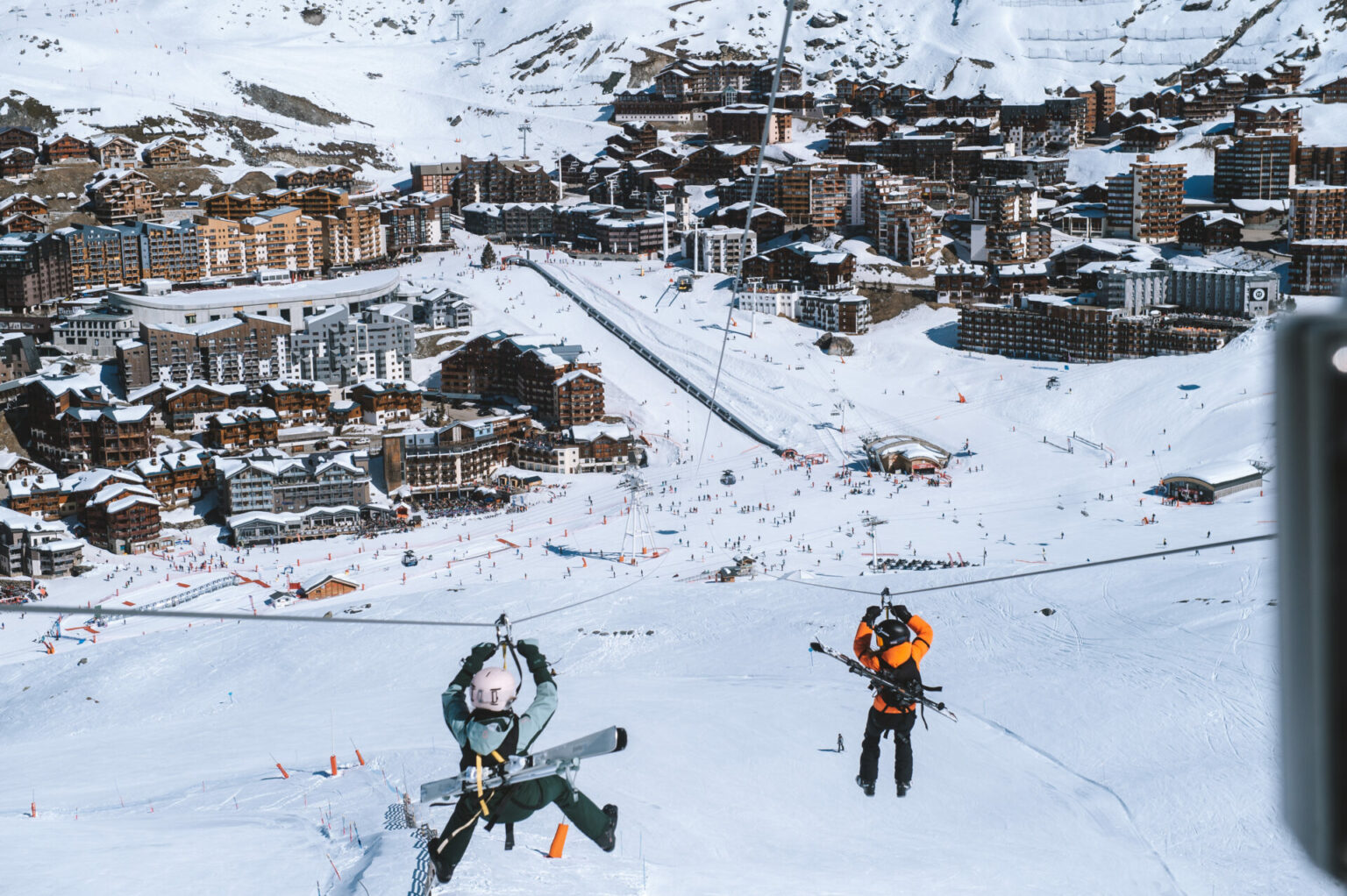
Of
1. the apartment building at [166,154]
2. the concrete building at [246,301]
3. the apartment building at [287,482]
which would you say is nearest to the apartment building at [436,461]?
the apartment building at [287,482]

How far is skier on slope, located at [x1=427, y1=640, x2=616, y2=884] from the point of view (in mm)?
3957

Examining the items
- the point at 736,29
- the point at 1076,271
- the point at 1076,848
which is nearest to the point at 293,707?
the point at 1076,848

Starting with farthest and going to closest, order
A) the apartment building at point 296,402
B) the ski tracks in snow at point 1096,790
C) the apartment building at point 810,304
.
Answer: the apartment building at point 810,304, the apartment building at point 296,402, the ski tracks in snow at point 1096,790

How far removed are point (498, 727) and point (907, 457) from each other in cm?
2456

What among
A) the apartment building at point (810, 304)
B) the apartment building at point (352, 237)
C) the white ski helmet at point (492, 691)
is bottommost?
the apartment building at point (810, 304)

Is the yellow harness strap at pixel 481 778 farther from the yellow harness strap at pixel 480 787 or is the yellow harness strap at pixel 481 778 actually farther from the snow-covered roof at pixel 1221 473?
the snow-covered roof at pixel 1221 473

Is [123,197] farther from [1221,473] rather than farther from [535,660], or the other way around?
[535,660]

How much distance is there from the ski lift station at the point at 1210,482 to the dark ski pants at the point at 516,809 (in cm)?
2196

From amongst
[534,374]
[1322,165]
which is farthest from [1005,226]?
[534,374]

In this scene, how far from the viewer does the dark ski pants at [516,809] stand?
Answer: 4.19m

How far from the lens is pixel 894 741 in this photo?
5633 millimetres

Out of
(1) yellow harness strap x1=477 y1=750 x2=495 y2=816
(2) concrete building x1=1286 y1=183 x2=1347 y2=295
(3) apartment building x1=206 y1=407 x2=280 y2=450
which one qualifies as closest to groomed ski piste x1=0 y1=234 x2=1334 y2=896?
(1) yellow harness strap x1=477 y1=750 x2=495 y2=816

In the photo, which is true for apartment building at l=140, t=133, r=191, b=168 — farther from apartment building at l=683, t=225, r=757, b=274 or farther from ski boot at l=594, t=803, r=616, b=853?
ski boot at l=594, t=803, r=616, b=853

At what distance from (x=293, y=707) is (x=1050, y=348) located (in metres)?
22.9
